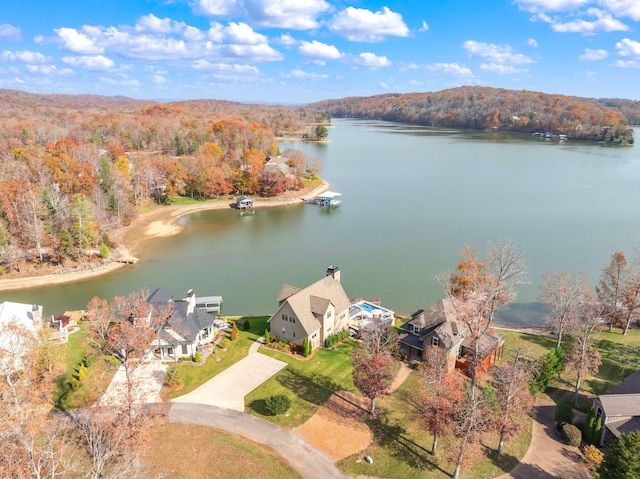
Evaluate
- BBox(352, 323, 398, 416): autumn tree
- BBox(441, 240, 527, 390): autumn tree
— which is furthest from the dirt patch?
BBox(441, 240, 527, 390): autumn tree

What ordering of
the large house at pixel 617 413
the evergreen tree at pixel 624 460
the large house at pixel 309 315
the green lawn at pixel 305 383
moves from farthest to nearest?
the large house at pixel 309 315 → the green lawn at pixel 305 383 → the large house at pixel 617 413 → the evergreen tree at pixel 624 460

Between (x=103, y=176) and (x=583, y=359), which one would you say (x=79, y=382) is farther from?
(x=103, y=176)

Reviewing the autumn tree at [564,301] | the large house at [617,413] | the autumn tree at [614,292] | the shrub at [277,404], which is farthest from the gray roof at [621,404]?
the shrub at [277,404]

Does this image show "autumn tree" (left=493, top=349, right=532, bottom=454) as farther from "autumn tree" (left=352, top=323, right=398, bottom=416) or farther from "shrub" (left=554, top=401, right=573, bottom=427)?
"autumn tree" (left=352, top=323, right=398, bottom=416)

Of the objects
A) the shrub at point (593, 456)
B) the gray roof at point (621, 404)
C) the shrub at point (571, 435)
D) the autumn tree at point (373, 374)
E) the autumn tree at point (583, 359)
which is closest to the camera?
the shrub at point (593, 456)

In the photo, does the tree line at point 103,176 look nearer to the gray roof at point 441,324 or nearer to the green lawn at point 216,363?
the green lawn at point 216,363

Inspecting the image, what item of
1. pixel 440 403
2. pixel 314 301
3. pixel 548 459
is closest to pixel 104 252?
pixel 314 301
